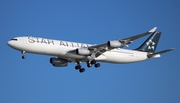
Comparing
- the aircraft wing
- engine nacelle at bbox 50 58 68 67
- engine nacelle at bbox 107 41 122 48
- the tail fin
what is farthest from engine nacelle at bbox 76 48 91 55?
the tail fin

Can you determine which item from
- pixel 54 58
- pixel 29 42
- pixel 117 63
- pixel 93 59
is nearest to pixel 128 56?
pixel 117 63

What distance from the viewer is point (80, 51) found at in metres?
54.3

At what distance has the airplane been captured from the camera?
52688 millimetres

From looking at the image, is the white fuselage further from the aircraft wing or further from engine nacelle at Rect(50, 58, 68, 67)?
engine nacelle at Rect(50, 58, 68, 67)

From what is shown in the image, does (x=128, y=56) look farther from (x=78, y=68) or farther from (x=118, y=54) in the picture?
(x=78, y=68)

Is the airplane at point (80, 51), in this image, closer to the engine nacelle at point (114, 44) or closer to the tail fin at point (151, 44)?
the engine nacelle at point (114, 44)

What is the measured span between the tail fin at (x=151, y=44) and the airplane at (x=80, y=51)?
138 centimetres

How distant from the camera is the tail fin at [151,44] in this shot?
6544 centimetres

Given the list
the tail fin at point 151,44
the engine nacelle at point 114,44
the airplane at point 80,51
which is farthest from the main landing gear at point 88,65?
the tail fin at point 151,44

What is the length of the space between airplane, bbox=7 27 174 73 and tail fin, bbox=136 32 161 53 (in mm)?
1383

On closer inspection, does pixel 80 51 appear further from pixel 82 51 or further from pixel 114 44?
pixel 114 44

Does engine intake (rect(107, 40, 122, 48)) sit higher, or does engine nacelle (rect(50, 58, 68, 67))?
engine intake (rect(107, 40, 122, 48))

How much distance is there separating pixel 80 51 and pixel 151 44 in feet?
58.3

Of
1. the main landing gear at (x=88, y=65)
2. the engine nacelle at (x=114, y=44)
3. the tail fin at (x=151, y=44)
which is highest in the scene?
the tail fin at (x=151, y=44)
